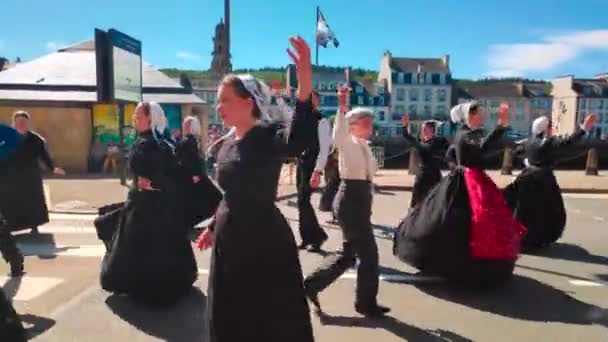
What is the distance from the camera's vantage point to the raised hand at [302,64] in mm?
2496

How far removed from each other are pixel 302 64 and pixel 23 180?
22.6 ft

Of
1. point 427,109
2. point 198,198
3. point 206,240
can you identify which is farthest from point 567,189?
point 427,109

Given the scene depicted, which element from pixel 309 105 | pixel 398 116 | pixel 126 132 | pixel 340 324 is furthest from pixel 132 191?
pixel 398 116

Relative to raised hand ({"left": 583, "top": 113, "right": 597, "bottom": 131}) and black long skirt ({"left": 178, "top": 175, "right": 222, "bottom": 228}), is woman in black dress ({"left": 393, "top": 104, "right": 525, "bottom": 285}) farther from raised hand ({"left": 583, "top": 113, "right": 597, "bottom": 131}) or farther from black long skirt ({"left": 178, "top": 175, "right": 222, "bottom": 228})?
black long skirt ({"left": 178, "top": 175, "right": 222, "bottom": 228})

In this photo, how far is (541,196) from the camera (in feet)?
23.5

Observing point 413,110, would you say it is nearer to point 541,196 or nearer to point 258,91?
point 541,196

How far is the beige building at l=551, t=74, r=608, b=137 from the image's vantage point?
81.9 metres

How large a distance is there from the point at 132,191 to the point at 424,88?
80.4m

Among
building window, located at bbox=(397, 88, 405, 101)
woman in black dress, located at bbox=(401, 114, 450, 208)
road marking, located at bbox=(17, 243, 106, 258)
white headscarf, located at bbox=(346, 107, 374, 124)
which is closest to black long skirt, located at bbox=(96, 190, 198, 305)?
white headscarf, located at bbox=(346, 107, 374, 124)

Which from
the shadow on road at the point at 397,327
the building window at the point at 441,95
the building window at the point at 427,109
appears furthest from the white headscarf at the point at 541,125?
the building window at the point at 441,95

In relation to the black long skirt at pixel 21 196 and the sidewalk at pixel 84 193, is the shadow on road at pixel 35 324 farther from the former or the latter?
the sidewalk at pixel 84 193

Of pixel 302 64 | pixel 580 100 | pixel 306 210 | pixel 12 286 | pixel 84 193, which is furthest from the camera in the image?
pixel 580 100

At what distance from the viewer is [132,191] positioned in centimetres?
486

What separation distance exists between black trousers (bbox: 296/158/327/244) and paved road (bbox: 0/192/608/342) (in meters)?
0.28
